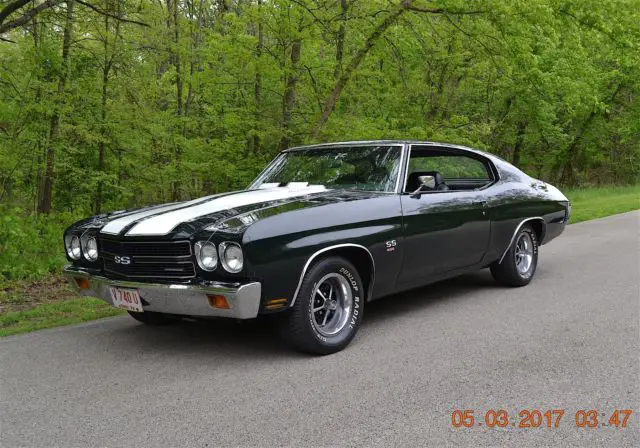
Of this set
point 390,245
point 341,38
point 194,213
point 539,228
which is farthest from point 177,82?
point 390,245

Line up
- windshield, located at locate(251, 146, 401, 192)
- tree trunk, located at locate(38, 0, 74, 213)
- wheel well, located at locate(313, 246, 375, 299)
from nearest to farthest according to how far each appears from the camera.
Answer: wheel well, located at locate(313, 246, 375, 299) → windshield, located at locate(251, 146, 401, 192) → tree trunk, located at locate(38, 0, 74, 213)

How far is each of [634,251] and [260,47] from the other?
7.30m

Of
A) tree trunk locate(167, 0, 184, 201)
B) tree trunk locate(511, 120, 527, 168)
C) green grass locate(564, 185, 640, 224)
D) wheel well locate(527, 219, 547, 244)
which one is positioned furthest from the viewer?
tree trunk locate(511, 120, 527, 168)

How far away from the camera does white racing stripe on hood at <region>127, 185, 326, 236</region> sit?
432 centimetres

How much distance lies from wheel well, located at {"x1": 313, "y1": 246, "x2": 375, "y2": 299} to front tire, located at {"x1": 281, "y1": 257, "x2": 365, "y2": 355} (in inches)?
4.1

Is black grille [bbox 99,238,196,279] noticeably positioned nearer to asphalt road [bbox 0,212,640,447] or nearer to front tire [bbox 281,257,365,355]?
asphalt road [bbox 0,212,640,447]

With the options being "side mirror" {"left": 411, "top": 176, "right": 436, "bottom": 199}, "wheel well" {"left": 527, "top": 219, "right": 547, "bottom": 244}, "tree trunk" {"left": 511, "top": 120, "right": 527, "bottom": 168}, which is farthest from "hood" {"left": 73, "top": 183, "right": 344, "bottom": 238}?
"tree trunk" {"left": 511, "top": 120, "right": 527, "bottom": 168}

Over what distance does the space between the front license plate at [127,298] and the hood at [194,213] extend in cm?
40

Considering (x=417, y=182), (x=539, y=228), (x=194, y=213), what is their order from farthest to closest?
1. (x=539, y=228)
2. (x=417, y=182)
3. (x=194, y=213)

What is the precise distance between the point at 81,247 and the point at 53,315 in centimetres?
141

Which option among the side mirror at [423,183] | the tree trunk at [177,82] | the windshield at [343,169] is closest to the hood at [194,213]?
the windshield at [343,169]

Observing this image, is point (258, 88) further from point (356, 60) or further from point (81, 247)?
point (81, 247)

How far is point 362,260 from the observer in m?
4.84

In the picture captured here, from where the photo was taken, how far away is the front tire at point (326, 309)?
14.0ft
